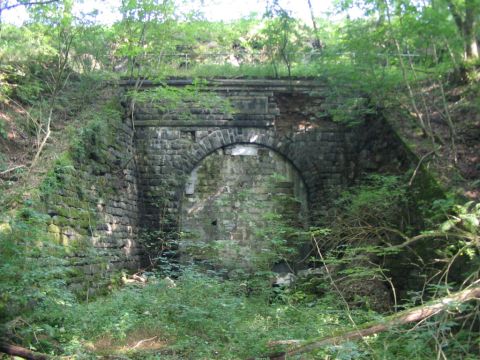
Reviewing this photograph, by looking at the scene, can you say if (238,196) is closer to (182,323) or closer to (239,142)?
(239,142)

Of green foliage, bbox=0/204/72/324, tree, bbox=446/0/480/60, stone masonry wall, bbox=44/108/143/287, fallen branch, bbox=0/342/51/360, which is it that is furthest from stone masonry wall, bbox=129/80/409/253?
fallen branch, bbox=0/342/51/360

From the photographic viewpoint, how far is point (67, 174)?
7.90 metres

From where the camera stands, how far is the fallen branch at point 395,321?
4.40m

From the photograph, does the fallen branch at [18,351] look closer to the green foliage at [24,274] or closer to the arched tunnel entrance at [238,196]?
the green foliage at [24,274]

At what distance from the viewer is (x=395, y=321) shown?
452 cm

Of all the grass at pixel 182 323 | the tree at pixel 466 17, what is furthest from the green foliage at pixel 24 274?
the tree at pixel 466 17

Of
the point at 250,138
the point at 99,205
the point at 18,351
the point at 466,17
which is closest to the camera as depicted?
the point at 18,351

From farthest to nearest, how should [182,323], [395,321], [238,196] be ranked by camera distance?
[238,196]
[182,323]
[395,321]

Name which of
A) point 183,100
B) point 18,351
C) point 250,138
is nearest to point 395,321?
point 18,351

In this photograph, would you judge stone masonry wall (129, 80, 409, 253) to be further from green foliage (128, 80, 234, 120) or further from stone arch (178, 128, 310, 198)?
green foliage (128, 80, 234, 120)

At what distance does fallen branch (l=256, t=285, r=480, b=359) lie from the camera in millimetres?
4398

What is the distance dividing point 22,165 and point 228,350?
469cm

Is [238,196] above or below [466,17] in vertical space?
below

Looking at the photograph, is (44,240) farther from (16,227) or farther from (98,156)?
(98,156)
